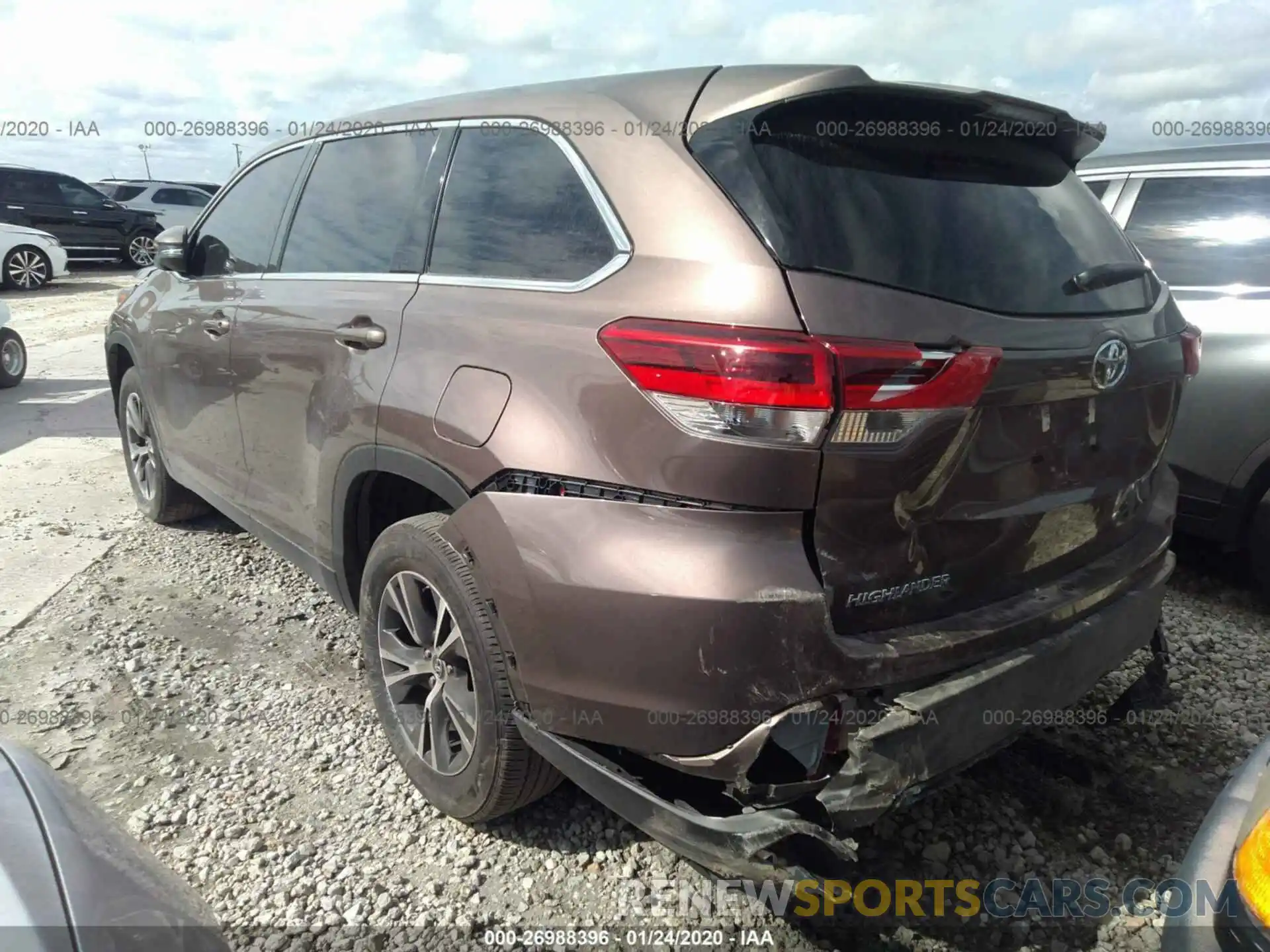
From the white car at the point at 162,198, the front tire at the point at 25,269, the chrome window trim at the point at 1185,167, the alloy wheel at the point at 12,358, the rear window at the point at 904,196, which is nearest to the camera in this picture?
the rear window at the point at 904,196

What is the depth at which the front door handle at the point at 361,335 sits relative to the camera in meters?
2.50

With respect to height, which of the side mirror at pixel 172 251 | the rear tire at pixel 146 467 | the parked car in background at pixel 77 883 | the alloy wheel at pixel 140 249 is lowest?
the alloy wheel at pixel 140 249

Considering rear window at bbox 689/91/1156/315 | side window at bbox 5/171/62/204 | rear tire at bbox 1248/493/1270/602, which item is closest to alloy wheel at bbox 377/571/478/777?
rear window at bbox 689/91/1156/315

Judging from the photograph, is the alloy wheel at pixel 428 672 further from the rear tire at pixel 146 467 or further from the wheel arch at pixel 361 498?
the rear tire at pixel 146 467

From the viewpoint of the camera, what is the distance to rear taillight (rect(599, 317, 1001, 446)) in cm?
168

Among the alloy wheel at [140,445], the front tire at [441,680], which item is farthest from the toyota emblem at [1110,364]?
the alloy wheel at [140,445]

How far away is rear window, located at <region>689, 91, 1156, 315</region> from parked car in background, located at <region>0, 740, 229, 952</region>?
1.49 metres

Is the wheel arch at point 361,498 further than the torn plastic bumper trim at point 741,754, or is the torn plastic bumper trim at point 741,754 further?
the wheel arch at point 361,498

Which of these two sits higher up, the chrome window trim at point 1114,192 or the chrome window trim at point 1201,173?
the chrome window trim at point 1201,173

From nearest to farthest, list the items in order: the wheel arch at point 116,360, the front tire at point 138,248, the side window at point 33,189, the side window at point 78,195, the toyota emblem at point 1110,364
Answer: the toyota emblem at point 1110,364 < the wheel arch at point 116,360 < the side window at point 33,189 < the side window at point 78,195 < the front tire at point 138,248

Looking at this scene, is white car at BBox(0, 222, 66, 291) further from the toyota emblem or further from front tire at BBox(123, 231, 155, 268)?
the toyota emblem

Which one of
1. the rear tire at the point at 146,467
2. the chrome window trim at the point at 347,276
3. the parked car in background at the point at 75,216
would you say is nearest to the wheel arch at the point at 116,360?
the rear tire at the point at 146,467

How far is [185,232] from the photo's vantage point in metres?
3.90

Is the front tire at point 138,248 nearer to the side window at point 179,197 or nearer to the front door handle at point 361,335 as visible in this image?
the side window at point 179,197
